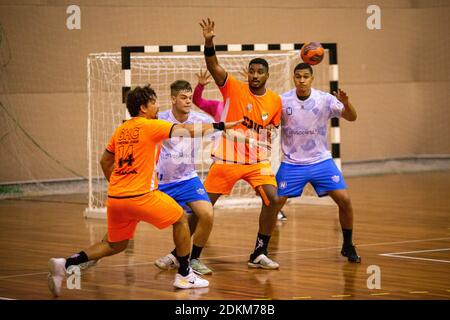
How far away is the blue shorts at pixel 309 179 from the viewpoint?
927 cm

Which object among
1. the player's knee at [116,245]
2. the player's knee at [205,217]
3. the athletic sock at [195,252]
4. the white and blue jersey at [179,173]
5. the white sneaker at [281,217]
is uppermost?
the white and blue jersey at [179,173]

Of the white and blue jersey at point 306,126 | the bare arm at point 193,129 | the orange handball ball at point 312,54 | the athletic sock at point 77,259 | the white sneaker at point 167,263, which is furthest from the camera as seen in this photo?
the orange handball ball at point 312,54

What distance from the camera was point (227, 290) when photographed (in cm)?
775

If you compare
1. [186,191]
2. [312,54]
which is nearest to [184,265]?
[186,191]

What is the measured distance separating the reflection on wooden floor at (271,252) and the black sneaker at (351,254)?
0.07 m

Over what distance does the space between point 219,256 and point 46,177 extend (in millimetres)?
7812

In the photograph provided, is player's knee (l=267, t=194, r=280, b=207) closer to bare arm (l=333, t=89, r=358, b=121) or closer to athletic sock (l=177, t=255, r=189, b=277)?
bare arm (l=333, t=89, r=358, b=121)

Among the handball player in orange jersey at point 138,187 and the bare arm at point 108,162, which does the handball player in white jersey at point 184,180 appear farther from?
the bare arm at point 108,162

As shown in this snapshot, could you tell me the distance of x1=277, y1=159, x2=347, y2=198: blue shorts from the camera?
9.27 metres

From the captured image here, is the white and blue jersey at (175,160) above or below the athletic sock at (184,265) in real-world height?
above

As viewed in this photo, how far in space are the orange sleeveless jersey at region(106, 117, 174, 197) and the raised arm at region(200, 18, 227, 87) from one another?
4.36ft

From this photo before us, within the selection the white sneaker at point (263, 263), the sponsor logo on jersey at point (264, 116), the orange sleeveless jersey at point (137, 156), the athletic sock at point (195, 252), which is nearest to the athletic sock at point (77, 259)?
the orange sleeveless jersey at point (137, 156)

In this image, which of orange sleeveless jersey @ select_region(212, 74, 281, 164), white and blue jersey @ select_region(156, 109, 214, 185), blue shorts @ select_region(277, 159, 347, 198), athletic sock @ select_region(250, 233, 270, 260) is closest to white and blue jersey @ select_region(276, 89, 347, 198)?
blue shorts @ select_region(277, 159, 347, 198)

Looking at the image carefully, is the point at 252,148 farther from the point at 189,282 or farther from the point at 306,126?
the point at 189,282
